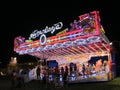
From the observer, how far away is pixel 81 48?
3122 cm

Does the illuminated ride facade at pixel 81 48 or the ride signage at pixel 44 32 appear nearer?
the illuminated ride facade at pixel 81 48

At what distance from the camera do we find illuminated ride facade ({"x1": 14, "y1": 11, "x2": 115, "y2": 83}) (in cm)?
2732

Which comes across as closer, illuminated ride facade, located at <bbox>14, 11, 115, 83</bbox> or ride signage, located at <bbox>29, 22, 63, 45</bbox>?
illuminated ride facade, located at <bbox>14, 11, 115, 83</bbox>

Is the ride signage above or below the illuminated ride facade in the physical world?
above

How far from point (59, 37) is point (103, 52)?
5.01m

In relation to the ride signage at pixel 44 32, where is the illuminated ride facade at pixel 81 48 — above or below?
below

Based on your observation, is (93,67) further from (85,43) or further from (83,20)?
(83,20)

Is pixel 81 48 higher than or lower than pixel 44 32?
lower

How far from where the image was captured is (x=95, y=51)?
3106cm

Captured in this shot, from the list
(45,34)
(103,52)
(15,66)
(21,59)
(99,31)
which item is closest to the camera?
(99,31)

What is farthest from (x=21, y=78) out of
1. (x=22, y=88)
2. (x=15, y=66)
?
(x=15, y=66)

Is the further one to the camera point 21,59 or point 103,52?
point 21,59

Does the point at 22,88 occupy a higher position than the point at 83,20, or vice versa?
the point at 83,20

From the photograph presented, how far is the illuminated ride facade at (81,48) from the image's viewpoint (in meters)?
27.3
